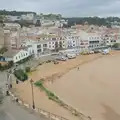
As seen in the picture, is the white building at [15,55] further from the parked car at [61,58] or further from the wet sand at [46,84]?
the parked car at [61,58]

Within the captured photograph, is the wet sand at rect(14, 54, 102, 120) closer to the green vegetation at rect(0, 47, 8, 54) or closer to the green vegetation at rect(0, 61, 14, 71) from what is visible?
the green vegetation at rect(0, 61, 14, 71)

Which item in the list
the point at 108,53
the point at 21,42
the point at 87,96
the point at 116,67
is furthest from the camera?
the point at 108,53

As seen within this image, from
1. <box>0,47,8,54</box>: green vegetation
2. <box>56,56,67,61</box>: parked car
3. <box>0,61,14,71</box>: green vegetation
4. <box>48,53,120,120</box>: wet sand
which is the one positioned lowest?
<box>48,53,120,120</box>: wet sand

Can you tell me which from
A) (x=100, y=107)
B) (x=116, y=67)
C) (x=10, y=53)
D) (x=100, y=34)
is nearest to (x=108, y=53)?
(x=100, y=34)

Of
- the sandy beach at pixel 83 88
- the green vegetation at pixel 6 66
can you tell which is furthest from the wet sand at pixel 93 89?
the green vegetation at pixel 6 66

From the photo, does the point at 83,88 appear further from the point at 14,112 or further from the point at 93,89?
the point at 14,112

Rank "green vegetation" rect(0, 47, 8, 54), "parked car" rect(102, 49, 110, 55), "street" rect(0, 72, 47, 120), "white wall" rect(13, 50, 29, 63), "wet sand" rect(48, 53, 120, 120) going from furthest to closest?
1. "parked car" rect(102, 49, 110, 55)
2. "green vegetation" rect(0, 47, 8, 54)
3. "white wall" rect(13, 50, 29, 63)
4. "wet sand" rect(48, 53, 120, 120)
5. "street" rect(0, 72, 47, 120)

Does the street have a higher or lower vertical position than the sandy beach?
higher

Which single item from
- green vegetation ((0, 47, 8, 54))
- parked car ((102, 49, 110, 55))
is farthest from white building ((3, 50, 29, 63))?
parked car ((102, 49, 110, 55))

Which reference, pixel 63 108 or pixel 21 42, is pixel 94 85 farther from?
pixel 21 42
